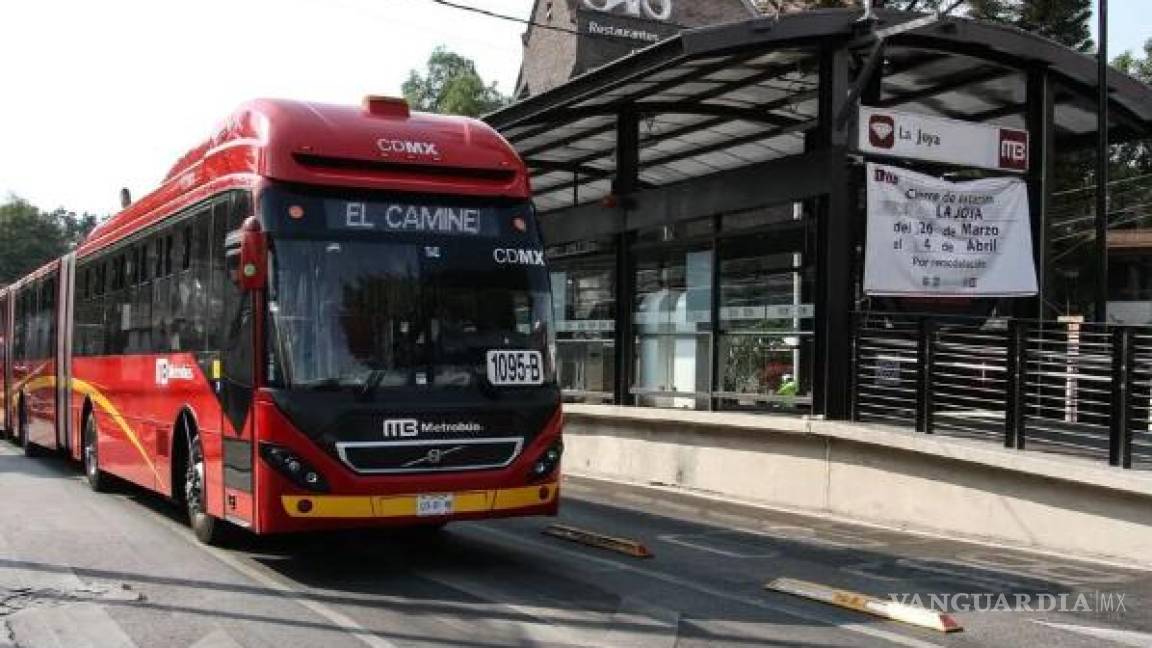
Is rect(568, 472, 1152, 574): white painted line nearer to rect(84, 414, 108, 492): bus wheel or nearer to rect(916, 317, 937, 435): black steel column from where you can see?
rect(916, 317, 937, 435): black steel column

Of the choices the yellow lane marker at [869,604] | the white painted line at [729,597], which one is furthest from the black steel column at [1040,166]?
the white painted line at [729,597]

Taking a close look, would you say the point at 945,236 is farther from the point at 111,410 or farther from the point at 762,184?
the point at 111,410

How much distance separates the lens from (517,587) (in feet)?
26.0

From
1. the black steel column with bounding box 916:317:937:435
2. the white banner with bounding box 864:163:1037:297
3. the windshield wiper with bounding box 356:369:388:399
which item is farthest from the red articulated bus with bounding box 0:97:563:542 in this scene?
the white banner with bounding box 864:163:1037:297

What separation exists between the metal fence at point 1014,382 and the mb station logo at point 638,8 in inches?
1462

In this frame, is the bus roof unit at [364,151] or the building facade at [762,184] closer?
the bus roof unit at [364,151]

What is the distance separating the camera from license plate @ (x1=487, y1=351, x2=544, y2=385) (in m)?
8.20

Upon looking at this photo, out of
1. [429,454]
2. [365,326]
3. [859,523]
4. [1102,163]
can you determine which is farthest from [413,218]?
[1102,163]

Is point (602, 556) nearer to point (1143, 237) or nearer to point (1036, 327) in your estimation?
point (1036, 327)

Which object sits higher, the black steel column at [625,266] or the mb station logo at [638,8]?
the mb station logo at [638,8]

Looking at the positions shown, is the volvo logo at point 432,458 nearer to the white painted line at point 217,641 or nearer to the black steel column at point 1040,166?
the white painted line at point 217,641

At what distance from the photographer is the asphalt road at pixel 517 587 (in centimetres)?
654

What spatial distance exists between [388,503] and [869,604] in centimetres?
325

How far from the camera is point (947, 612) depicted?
725 centimetres
